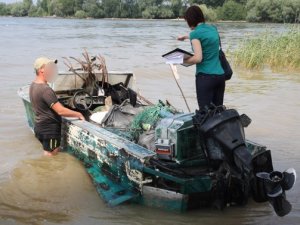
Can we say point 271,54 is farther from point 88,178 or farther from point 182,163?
point 182,163

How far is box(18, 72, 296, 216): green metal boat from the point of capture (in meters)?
3.82

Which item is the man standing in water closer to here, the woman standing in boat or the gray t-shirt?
the gray t-shirt

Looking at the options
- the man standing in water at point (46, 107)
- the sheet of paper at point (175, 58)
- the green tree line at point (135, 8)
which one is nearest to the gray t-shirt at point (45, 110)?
the man standing in water at point (46, 107)

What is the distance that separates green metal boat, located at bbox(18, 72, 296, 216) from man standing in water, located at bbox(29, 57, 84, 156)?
217 millimetres

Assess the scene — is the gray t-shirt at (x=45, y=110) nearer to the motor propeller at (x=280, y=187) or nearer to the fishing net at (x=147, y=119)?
the fishing net at (x=147, y=119)

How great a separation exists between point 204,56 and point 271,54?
10.4 m

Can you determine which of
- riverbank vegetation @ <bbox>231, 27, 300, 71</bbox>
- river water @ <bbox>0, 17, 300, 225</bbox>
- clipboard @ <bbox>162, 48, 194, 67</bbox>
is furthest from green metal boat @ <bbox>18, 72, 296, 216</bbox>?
riverbank vegetation @ <bbox>231, 27, 300, 71</bbox>

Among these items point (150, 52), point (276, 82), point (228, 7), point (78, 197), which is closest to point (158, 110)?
point (78, 197)

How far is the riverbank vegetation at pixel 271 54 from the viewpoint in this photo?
1463 cm

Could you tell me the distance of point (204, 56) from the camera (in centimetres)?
500

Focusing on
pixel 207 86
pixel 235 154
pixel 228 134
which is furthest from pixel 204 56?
pixel 235 154

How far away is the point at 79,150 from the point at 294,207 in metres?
2.43

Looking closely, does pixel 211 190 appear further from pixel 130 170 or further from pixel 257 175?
pixel 130 170

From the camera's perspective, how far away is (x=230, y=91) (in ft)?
38.4
